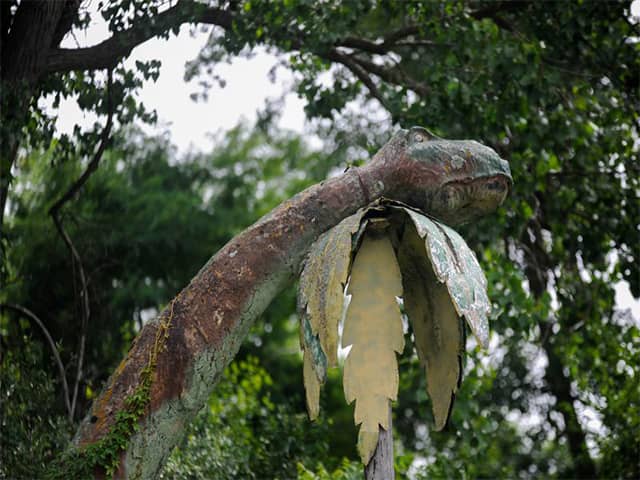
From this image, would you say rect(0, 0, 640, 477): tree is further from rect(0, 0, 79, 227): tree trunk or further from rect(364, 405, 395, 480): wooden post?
rect(364, 405, 395, 480): wooden post

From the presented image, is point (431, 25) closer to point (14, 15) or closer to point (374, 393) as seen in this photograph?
point (14, 15)

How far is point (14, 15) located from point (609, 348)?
18.1 feet

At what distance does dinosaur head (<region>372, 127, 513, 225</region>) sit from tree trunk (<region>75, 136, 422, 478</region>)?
12 millimetres

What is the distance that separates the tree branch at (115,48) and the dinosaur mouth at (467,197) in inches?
107

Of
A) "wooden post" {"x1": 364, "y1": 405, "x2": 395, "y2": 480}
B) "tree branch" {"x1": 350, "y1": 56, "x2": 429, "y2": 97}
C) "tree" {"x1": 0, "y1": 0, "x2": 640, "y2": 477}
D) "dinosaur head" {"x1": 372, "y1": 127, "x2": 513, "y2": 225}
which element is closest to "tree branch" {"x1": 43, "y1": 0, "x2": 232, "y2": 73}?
"tree" {"x1": 0, "y1": 0, "x2": 640, "y2": 477}

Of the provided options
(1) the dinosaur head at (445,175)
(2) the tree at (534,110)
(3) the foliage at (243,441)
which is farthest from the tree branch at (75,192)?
(1) the dinosaur head at (445,175)

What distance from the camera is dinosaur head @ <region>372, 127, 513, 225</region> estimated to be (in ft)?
16.9

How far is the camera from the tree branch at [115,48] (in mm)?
6746

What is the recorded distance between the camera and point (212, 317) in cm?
501

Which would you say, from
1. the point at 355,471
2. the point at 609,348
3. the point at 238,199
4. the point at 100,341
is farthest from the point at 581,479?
the point at 238,199

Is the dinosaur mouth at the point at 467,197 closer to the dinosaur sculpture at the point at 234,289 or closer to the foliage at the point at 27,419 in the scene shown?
the dinosaur sculpture at the point at 234,289

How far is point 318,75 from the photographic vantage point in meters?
9.00

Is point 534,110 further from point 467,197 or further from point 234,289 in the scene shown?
point 234,289

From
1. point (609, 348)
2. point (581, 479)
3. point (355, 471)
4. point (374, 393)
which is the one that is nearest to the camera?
point (374, 393)
